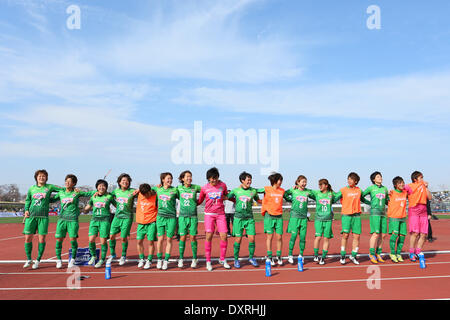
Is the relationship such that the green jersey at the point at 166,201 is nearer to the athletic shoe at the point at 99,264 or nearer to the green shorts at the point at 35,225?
the athletic shoe at the point at 99,264

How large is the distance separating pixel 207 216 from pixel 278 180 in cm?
181

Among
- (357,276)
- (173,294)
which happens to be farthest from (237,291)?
(357,276)

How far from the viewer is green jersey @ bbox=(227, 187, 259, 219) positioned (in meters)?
7.27

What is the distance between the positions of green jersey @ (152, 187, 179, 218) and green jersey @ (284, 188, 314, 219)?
2584 mm

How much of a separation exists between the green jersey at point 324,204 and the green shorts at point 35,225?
20.6ft

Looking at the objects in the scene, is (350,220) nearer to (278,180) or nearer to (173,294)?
(278,180)

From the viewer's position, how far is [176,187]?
745 centimetres

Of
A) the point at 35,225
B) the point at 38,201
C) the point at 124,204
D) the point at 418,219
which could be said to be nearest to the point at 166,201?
the point at 124,204

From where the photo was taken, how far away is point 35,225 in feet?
24.7

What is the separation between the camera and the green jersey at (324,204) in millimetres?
7691

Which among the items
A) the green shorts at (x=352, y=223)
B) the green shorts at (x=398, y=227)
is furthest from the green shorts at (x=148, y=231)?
the green shorts at (x=398, y=227)

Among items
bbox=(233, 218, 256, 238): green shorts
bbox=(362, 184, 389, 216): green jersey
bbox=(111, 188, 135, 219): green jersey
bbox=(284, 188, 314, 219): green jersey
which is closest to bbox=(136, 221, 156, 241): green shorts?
bbox=(111, 188, 135, 219): green jersey

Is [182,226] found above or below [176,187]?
below

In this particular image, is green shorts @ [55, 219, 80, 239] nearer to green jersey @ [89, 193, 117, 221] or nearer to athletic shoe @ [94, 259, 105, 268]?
green jersey @ [89, 193, 117, 221]
